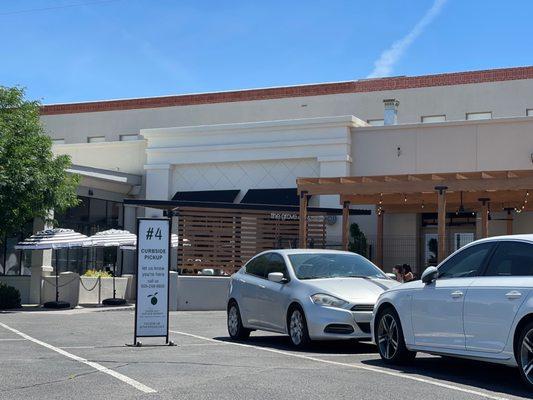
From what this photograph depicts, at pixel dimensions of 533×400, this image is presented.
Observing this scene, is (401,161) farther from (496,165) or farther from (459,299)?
(459,299)

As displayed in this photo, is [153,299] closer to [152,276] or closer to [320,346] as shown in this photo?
[152,276]

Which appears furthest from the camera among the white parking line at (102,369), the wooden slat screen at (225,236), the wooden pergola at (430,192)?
the wooden slat screen at (225,236)

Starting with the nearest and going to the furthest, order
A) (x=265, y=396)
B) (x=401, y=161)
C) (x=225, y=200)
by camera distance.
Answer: (x=265, y=396), (x=401, y=161), (x=225, y=200)

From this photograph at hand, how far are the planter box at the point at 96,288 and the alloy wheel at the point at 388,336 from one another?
1866 cm

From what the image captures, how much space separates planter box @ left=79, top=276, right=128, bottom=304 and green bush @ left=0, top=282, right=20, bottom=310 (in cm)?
277

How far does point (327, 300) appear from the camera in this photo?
534 inches

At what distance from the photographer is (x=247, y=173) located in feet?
113

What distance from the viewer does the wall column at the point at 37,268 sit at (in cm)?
2872

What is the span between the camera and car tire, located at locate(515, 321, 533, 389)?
30.0 feet

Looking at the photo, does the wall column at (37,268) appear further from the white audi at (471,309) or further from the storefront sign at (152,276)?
the white audi at (471,309)

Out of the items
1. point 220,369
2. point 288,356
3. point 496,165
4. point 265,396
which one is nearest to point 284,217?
point 496,165

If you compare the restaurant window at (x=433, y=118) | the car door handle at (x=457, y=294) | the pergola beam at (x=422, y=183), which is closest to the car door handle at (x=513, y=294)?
the car door handle at (x=457, y=294)

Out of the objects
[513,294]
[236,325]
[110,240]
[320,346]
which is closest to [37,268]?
[110,240]

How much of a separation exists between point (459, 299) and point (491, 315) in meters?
0.61
